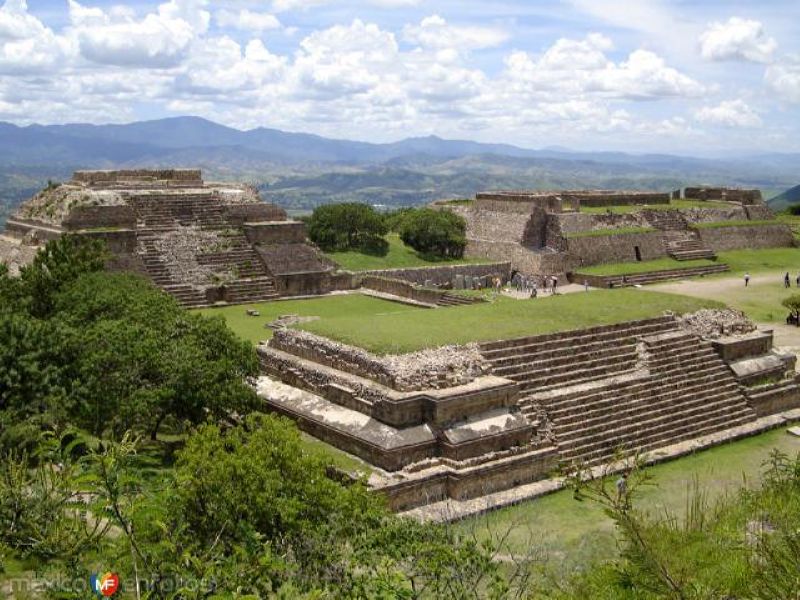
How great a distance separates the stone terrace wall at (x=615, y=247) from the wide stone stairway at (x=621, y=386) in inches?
596

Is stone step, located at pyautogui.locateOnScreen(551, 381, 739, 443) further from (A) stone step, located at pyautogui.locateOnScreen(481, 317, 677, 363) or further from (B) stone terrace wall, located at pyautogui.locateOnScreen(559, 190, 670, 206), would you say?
(B) stone terrace wall, located at pyautogui.locateOnScreen(559, 190, 670, 206)

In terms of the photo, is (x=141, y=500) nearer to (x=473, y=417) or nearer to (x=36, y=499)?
(x=36, y=499)

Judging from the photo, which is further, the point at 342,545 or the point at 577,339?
the point at 577,339

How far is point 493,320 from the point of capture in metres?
16.3

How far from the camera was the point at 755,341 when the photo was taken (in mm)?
17562

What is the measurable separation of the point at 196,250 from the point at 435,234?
9.29 metres

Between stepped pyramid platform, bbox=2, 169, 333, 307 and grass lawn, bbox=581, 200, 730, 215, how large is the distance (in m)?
12.9

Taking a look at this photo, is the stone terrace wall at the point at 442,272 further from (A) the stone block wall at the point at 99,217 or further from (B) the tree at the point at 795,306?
(B) the tree at the point at 795,306

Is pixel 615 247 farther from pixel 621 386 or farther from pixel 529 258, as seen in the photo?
pixel 621 386

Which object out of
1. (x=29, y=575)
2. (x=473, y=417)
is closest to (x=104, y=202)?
(x=473, y=417)

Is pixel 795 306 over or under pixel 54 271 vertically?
under

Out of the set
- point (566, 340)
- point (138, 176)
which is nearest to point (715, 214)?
point (138, 176)

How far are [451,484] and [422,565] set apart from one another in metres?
4.98

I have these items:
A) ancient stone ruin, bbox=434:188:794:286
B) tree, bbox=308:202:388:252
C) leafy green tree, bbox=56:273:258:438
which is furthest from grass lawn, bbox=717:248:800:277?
leafy green tree, bbox=56:273:258:438
